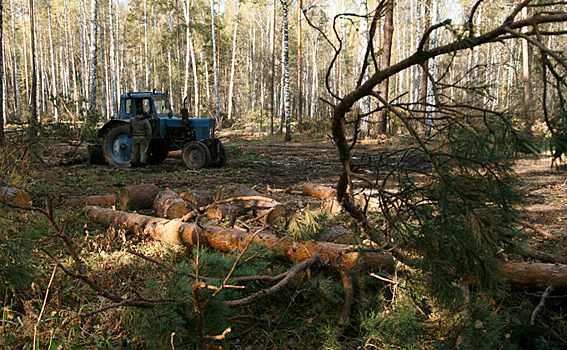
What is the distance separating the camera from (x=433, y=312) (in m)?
2.56

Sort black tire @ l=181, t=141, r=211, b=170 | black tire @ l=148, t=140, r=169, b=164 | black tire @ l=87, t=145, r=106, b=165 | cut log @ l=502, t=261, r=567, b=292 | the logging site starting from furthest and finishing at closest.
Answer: black tire @ l=87, t=145, r=106, b=165, black tire @ l=148, t=140, r=169, b=164, black tire @ l=181, t=141, r=211, b=170, cut log @ l=502, t=261, r=567, b=292, the logging site

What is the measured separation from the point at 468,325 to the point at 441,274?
50cm

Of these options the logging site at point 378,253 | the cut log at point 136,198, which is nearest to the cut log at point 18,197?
the logging site at point 378,253

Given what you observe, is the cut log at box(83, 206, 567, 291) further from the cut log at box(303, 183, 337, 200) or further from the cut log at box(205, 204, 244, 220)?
the cut log at box(303, 183, 337, 200)

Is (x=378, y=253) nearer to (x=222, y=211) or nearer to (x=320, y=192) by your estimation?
(x=222, y=211)

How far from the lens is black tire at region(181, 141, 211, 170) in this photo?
30.5ft

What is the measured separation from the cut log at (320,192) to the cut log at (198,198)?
5.89ft

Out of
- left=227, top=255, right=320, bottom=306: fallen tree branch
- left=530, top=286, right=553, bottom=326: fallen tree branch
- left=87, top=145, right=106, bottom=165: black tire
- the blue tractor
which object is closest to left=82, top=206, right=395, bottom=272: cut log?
left=227, top=255, right=320, bottom=306: fallen tree branch

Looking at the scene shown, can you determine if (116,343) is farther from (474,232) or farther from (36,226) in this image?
(36,226)

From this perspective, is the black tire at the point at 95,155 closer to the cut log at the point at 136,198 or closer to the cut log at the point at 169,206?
the cut log at the point at 136,198

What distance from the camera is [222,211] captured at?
480cm

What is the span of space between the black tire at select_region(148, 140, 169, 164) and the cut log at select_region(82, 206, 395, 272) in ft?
17.3

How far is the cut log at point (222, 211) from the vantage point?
15.5 feet

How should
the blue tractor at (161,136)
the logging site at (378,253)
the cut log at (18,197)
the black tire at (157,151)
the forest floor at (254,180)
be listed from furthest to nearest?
the black tire at (157,151)
the blue tractor at (161,136)
the forest floor at (254,180)
the cut log at (18,197)
the logging site at (378,253)
